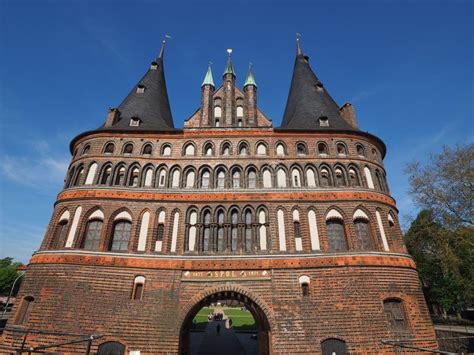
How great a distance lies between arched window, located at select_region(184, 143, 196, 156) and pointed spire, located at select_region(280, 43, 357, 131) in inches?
236

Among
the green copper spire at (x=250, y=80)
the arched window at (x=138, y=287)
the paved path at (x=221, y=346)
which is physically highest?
the green copper spire at (x=250, y=80)

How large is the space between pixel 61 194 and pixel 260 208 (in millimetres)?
11459

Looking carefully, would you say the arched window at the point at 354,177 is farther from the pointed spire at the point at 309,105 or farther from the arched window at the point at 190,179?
the arched window at the point at 190,179

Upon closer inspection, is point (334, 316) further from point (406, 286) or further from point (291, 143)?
point (291, 143)

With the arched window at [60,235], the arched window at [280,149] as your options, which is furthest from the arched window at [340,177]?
the arched window at [60,235]

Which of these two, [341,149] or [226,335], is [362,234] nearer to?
[341,149]

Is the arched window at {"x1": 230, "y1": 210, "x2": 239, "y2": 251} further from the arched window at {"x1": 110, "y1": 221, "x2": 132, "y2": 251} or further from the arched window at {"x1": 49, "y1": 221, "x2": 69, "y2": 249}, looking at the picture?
the arched window at {"x1": 49, "y1": 221, "x2": 69, "y2": 249}

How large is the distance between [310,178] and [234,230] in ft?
Answer: 17.8

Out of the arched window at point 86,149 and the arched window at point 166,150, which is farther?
the arched window at point 86,149

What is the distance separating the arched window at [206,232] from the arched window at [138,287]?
3.31 metres

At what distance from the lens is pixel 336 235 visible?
14492 mm

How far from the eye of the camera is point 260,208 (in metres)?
14.9

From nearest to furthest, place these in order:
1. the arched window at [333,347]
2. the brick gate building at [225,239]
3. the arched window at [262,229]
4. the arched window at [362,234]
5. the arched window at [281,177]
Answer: the arched window at [333,347] → the brick gate building at [225,239] → the arched window at [262,229] → the arched window at [362,234] → the arched window at [281,177]

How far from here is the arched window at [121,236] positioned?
14195mm
